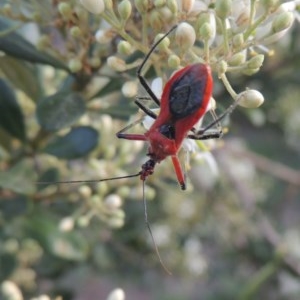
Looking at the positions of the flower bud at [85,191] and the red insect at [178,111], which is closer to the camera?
the red insect at [178,111]

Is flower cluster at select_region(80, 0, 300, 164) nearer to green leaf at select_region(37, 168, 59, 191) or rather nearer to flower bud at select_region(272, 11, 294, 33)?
flower bud at select_region(272, 11, 294, 33)

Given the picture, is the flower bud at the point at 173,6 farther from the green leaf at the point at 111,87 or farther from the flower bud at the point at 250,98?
the green leaf at the point at 111,87

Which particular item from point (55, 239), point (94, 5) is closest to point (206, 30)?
point (94, 5)

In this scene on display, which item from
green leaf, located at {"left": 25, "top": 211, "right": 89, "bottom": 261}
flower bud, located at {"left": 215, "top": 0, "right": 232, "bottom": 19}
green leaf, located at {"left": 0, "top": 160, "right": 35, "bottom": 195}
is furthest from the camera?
green leaf, located at {"left": 25, "top": 211, "right": 89, "bottom": 261}

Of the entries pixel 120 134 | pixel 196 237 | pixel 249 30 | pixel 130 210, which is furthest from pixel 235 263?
pixel 249 30

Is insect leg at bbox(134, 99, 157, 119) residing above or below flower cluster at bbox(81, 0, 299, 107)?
below

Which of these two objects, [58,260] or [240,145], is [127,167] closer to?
[58,260]

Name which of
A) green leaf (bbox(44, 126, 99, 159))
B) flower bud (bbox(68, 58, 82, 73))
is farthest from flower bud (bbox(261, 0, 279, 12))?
green leaf (bbox(44, 126, 99, 159))

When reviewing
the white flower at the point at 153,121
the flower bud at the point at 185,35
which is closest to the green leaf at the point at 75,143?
the white flower at the point at 153,121
